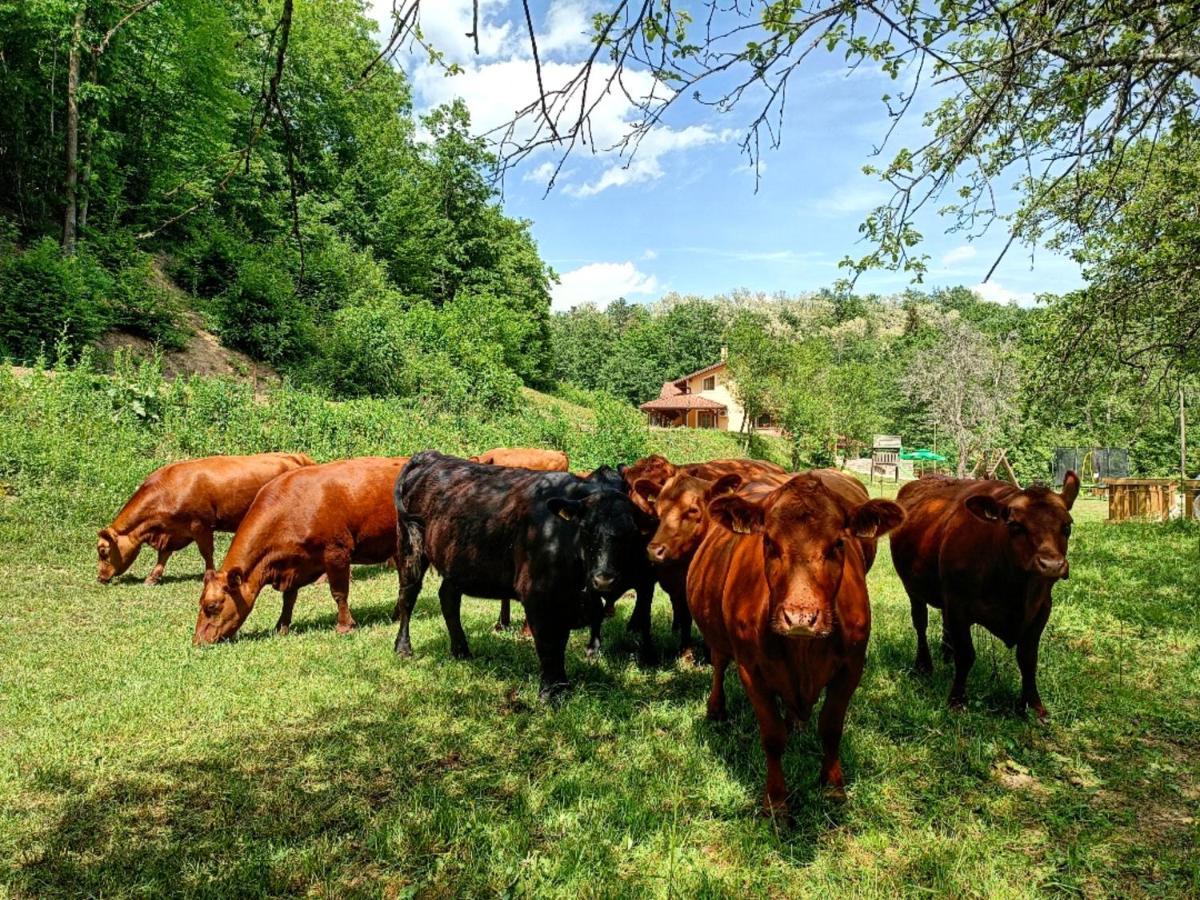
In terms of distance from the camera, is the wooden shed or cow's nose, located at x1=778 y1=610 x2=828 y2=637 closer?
cow's nose, located at x1=778 y1=610 x2=828 y2=637

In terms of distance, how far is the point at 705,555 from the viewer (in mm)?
4980

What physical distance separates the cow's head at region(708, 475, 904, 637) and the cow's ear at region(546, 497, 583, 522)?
72.7 inches

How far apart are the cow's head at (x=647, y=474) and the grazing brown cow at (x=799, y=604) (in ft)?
7.02

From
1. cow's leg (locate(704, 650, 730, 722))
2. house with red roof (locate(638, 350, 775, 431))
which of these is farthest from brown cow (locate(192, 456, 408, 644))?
house with red roof (locate(638, 350, 775, 431))

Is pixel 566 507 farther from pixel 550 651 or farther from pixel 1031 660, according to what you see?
pixel 1031 660

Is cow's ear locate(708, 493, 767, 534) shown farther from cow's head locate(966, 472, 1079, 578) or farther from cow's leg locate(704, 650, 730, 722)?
cow's head locate(966, 472, 1079, 578)

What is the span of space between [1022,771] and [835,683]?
1.63m

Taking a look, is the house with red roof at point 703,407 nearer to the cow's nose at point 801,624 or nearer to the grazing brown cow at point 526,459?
the grazing brown cow at point 526,459

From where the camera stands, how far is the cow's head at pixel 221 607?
6.77 metres

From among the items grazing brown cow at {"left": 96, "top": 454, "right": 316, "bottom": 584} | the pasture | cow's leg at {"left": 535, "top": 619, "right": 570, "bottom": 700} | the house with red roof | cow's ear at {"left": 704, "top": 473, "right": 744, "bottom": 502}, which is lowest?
the pasture

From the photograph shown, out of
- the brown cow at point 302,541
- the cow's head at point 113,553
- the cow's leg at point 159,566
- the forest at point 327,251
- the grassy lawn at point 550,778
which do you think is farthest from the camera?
the cow's leg at point 159,566

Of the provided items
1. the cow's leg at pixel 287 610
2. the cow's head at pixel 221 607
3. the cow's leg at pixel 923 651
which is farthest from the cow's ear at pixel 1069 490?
the cow's head at pixel 221 607

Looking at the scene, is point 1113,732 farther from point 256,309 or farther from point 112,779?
point 256,309

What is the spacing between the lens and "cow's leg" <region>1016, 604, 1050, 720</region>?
4.76 m
